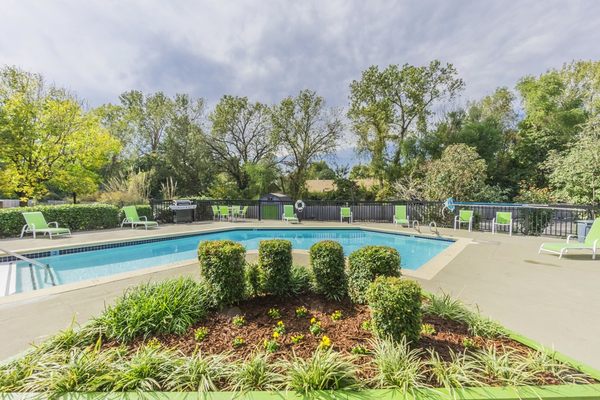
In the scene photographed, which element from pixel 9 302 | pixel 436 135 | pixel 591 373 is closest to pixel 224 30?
pixel 9 302

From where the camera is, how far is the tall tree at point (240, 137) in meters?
22.4

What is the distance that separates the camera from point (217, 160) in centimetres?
2391

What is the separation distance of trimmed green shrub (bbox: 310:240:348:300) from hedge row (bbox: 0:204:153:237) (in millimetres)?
10746

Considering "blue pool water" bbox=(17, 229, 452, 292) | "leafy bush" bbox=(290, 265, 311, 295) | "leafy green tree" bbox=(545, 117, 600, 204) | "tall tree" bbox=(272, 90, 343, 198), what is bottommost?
"blue pool water" bbox=(17, 229, 452, 292)

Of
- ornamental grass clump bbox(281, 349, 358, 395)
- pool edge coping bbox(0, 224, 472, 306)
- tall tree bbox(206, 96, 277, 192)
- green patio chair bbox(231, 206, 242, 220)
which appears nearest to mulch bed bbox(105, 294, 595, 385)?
ornamental grass clump bbox(281, 349, 358, 395)

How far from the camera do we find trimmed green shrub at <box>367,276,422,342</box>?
204 cm

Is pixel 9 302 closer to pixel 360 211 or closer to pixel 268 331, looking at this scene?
pixel 268 331

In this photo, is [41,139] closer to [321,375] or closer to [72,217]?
[72,217]

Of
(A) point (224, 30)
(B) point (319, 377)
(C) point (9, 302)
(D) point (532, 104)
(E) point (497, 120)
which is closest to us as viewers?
(B) point (319, 377)

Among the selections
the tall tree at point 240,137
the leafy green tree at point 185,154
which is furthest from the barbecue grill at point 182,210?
the leafy green tree at point 185,154

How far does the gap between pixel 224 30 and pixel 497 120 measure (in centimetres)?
2050

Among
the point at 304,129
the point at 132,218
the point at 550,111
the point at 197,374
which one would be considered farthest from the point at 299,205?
the point at 550,111

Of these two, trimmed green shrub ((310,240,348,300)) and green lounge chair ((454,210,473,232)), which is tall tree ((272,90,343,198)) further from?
trimmed green shrub ((310,240,348,300))

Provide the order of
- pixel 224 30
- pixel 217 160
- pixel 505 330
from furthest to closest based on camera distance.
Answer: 1. pixel 217 160
2. pixel 224 30
3. pixel 505 330
